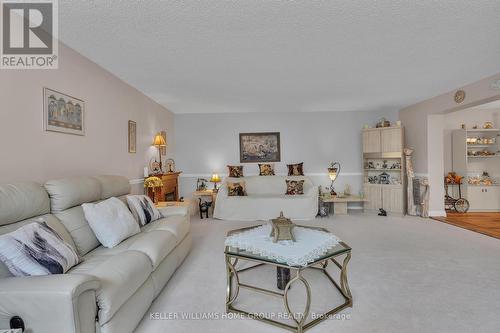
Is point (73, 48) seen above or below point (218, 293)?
above

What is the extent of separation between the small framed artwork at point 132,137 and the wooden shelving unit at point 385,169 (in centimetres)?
503

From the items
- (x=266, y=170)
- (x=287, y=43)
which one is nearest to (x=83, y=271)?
(x=287, y=43)

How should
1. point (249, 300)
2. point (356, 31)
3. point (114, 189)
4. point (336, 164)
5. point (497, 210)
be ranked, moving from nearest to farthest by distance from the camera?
point (249, 300)
point (356, 31)
point (114, 189)
point (497, 210)
point (336, 164)

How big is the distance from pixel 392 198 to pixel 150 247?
206 inches

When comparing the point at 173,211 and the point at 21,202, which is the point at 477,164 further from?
the point at 21,202

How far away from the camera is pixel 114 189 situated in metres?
2.88

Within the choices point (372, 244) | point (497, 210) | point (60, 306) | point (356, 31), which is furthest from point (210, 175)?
point (497, 210)

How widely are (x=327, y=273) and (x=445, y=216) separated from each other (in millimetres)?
4237

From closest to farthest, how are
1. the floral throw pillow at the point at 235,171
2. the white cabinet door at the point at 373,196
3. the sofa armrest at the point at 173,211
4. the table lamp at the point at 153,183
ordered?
the sofa armrest at the point at 173,211, the table lamp at the point at 153,183, the white cabinet door at the point at 373,196, the floral throw pillow at the point at 235,171

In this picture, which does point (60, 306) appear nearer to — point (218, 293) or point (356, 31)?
point (218, 293)

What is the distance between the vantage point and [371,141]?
578 centimetres

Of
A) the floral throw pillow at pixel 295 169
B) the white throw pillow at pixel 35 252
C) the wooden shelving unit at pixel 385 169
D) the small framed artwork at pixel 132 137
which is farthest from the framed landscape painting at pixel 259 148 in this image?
the white throw pillow at pixel 35 252

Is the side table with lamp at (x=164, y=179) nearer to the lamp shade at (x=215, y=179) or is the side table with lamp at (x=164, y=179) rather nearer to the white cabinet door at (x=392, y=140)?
the lamp shade at (x=215, y=179)

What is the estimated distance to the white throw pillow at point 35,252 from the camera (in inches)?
55.5
